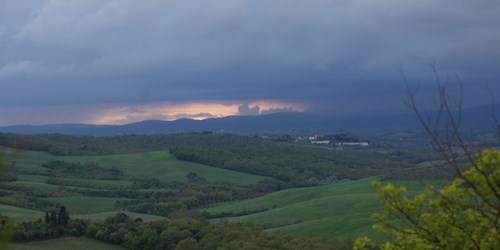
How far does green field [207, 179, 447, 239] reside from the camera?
2186 inches

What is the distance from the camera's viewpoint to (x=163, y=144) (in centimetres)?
17900

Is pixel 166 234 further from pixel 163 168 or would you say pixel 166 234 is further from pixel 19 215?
pixel 163 168

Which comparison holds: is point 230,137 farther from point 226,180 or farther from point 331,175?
point 226,180

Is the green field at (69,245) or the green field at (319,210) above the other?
the green field at (69,245)

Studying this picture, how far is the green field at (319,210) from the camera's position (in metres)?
55.5

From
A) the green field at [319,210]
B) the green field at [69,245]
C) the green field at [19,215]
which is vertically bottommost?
the green field at [319,210]

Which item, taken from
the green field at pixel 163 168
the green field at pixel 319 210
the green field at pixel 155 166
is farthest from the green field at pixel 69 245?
the green field at pixel 163 168

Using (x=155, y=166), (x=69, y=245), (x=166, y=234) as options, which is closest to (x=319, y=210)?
(x=166, y=234)

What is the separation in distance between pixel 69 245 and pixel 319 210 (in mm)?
31056

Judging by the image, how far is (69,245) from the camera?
4703 centimetres

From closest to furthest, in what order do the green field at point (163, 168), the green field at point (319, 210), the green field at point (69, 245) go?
1. the green field at point (69, 245)
2. the green field at point (319, 210)
3. the green field at point (163, 168)

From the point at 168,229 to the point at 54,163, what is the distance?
76.8m

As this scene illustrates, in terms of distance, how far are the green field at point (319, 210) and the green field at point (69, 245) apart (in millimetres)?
14927

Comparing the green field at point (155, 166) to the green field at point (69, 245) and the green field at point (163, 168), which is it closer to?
the green field at point (163, 168)
